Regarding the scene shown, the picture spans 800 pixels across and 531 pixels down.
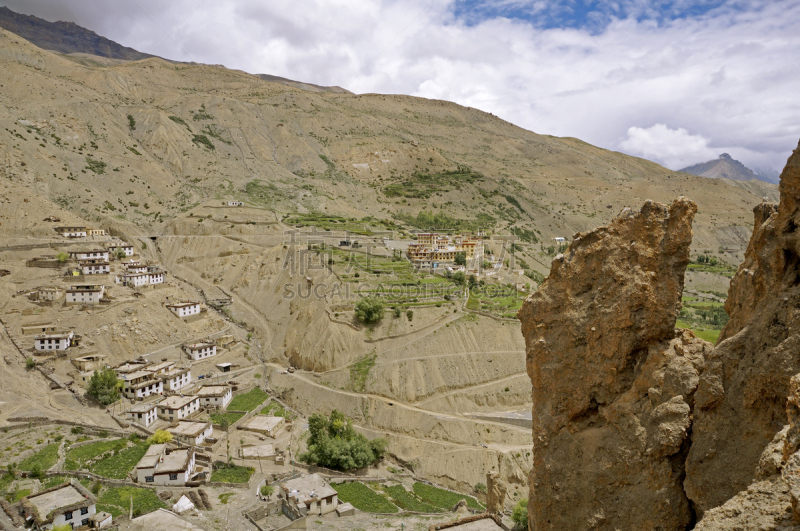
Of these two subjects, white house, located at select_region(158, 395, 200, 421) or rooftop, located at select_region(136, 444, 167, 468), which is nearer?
rooftop, located at select_region(136, 444, 167, 468)

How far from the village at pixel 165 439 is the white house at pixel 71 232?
12.9 inches

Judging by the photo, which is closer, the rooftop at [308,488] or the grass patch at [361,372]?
the rooftop at [308,488]

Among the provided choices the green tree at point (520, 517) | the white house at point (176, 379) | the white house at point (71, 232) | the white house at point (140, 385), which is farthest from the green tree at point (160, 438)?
the white house at point (71, 232)

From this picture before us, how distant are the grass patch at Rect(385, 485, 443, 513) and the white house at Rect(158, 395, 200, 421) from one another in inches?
750

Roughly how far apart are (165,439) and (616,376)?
3763 cm

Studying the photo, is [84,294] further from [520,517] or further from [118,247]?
[520,517]

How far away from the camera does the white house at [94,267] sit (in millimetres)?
62316

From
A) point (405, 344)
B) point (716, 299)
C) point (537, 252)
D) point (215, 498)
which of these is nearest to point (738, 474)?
point (215, 498)

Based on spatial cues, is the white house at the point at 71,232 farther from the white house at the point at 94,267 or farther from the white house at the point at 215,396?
the white house at the point at 215,396

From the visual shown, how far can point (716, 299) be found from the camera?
81.3m

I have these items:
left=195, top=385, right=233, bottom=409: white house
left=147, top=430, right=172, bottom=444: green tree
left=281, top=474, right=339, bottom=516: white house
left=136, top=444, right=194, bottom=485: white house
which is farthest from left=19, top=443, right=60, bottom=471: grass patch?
left=281, top=474, right=339, bottom=516: white house

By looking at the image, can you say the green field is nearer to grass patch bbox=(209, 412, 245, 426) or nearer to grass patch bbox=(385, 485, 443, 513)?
grass patch bbox=(209, 412, 245, 426)

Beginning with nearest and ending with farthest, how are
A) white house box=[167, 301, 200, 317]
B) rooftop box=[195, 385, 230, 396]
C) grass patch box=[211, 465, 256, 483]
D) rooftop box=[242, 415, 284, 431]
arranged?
grass patch box=[211, 465, 256, 483] → rooftop box=[242, 415, 284, 431] → rooftop box=[195, 385, 230, 396] → white house box=[167, 301, 200, 317]

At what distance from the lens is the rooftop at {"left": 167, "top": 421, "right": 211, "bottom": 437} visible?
137ft
